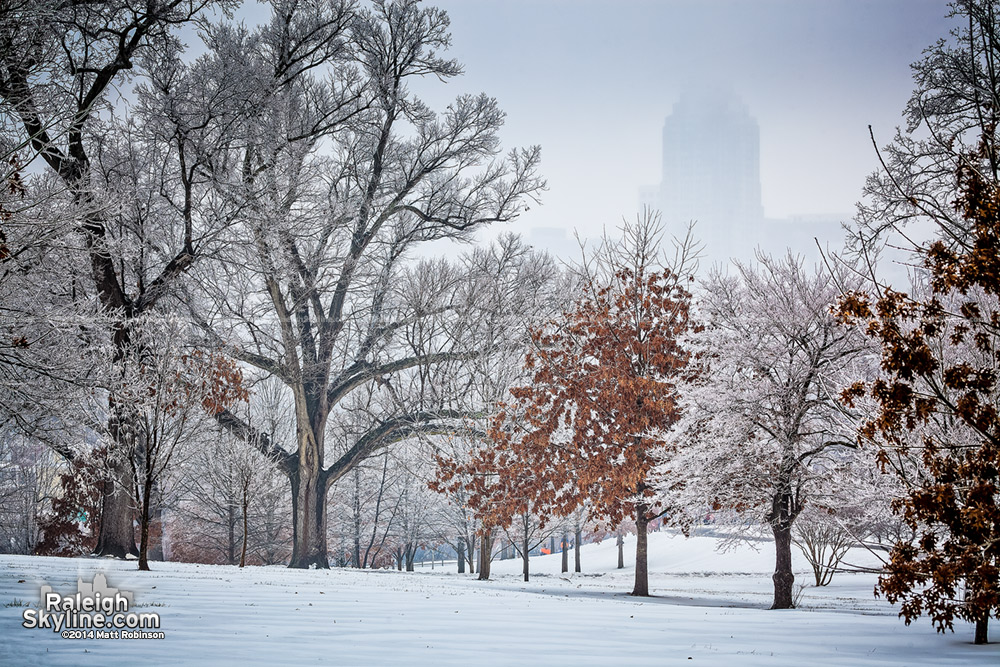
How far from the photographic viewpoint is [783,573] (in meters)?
12.7

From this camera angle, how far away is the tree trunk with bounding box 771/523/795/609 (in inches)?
493

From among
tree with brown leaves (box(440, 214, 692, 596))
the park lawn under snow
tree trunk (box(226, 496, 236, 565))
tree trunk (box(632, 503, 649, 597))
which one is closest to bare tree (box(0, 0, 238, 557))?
the park lawn under snow

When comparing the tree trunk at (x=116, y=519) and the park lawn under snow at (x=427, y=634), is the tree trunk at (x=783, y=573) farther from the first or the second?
the tree trunk at (x=116, y=519)

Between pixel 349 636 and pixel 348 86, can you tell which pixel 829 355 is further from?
pixel 348 86

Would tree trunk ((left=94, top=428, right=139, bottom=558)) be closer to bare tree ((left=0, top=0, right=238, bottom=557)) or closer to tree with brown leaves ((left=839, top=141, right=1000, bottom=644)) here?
bare tree ((left=0, top=0, right=238, bottom=557))

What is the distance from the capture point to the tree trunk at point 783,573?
41.1 ft

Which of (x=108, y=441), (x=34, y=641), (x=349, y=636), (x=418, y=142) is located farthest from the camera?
(x=418, y=142)

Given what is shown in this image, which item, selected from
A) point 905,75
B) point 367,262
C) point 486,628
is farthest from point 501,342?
point 486,628

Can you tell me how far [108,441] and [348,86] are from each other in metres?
11.3

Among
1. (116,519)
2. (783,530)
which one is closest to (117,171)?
(116,519)

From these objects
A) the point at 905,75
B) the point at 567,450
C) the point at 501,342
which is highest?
the point at 905,75

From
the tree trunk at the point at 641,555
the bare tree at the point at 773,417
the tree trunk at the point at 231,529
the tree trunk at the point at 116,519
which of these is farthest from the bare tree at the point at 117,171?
the tree trunk at the point at 231,529

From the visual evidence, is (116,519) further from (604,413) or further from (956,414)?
(956,414)

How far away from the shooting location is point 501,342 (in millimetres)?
19766
